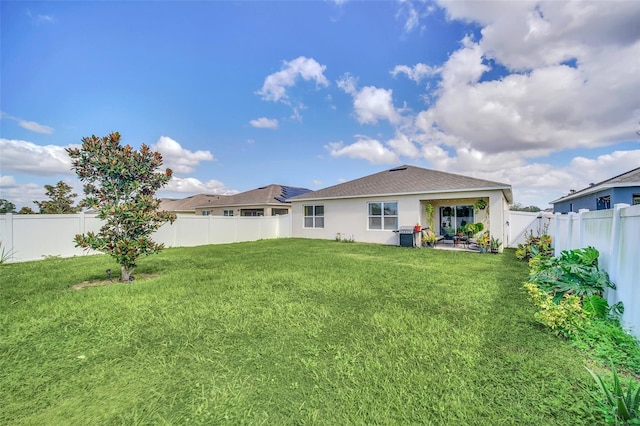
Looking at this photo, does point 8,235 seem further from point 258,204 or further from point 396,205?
point 396,205

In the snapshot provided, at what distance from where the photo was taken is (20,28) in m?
7.91

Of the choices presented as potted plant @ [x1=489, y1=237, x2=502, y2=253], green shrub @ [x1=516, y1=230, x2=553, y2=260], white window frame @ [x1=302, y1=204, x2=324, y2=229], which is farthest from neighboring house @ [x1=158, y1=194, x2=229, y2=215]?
green shrub @ [x1=516, y1=230, x2=553, y2=260]

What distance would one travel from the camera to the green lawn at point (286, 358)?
2.19 metres

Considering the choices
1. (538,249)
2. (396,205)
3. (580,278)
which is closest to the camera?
(580,278)

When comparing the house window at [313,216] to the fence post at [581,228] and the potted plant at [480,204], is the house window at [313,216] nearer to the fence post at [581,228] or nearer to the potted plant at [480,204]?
the potted plant at [480,204]

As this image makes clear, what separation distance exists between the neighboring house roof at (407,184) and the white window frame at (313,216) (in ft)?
2.52

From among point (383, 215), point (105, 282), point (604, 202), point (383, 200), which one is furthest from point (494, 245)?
point (105, 282)

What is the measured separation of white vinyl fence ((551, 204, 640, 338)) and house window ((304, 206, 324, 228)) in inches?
559

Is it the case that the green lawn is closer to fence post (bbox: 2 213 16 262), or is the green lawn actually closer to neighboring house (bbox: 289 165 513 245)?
fence post (bbox: 2 213 16 262)

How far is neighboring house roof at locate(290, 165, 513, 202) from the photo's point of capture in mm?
12766

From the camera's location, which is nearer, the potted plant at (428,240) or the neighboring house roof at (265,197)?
the potted plant at (428,240)

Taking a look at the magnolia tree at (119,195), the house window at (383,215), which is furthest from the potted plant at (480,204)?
the magnolia tree at (119,195)

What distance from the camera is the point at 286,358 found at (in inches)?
118

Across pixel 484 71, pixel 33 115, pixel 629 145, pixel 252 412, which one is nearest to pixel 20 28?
pixel 33 115
